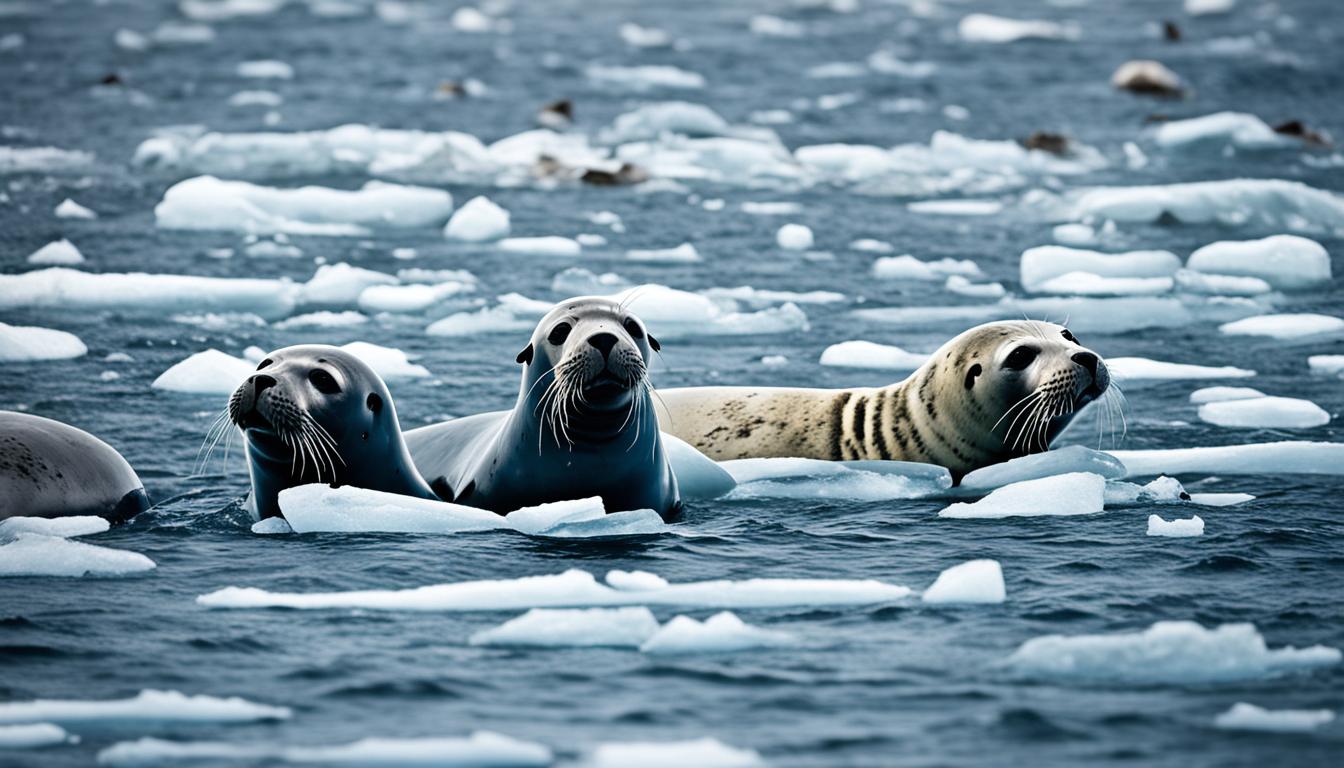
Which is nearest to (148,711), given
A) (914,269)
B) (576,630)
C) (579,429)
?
(576,630)

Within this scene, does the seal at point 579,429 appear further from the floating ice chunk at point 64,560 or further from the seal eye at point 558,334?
the floating ice chunk at point 64,560

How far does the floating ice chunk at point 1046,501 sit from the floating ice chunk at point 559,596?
62.5 inches

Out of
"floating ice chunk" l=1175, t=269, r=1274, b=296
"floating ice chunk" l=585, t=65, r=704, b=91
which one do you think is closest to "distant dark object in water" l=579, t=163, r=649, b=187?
"floating ice chunk" l=1175, t=269, r=1274, b=296

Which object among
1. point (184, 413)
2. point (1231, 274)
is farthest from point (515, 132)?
point (184, 413)

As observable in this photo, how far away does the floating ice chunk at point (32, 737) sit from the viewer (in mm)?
5387

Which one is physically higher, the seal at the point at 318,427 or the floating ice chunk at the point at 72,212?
the floating ice chunk at the point at 72,212

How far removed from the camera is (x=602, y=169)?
1994 cm

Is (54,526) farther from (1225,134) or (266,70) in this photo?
(266,70)

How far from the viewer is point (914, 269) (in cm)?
1555

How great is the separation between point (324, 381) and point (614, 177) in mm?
12071

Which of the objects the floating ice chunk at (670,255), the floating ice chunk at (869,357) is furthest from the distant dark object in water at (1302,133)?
the floating ice chunk at (869,357)

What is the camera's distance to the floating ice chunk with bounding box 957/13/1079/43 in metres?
34.2

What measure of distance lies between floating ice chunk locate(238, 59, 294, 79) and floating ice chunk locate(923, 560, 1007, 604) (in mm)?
23334

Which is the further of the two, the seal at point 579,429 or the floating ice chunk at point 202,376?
the floating ice chunk at point 202,376
